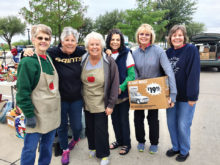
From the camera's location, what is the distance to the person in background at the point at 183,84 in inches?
86.7

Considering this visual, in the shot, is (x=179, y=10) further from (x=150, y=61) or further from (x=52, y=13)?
(x=150, y=61)

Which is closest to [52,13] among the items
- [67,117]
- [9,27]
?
[67,117]

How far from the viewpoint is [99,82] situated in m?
2.28

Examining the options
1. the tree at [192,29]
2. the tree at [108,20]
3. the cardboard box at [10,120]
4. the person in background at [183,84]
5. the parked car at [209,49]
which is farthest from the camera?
the tree at [108,20]

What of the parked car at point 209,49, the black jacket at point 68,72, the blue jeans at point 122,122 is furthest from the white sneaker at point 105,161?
the parked car at point 209,49

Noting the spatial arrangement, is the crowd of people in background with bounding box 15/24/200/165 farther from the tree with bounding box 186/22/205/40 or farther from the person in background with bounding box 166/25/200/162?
the tree with bounding box 186/22/205/40

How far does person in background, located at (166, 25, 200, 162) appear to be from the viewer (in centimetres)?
220

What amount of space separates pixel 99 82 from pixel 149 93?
0.68 meters

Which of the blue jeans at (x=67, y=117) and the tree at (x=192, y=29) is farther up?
the tree at (x=192, y=29)

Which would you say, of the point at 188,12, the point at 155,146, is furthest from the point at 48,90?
the point at 188,12

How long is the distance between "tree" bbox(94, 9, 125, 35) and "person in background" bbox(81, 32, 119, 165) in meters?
32.1

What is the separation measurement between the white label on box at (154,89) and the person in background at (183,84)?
29cm

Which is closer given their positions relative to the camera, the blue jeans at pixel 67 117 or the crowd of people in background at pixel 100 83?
the crowd of people in background at pixel 100 83

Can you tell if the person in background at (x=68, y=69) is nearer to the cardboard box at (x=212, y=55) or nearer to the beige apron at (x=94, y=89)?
the beige apron at (x=94, y=89)
